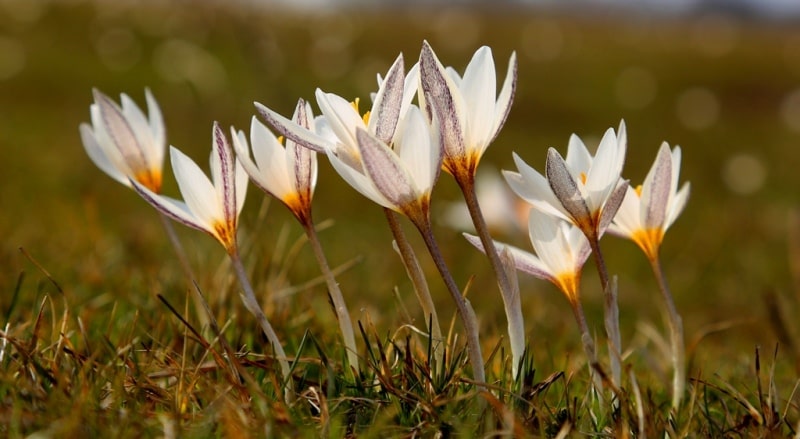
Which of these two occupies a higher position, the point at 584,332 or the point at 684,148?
the point at 584,332

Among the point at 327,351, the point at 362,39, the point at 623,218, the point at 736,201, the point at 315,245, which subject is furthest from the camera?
the point at 362,39

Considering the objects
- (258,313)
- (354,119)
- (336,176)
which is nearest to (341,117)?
(354,119)

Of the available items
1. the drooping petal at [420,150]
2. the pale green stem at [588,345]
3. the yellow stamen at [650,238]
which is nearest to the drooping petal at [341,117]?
the drooping petal at [420,150]

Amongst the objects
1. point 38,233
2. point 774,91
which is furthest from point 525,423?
point 774,91

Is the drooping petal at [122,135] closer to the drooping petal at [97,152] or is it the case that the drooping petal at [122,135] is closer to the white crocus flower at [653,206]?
the drooping petal at [97,152]

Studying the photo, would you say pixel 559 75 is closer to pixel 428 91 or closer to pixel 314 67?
pixel 314 67

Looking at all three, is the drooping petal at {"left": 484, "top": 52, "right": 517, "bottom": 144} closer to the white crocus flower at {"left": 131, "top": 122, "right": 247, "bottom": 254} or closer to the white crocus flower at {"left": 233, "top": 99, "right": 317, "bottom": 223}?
the white crocus flower at {"left": 233, "top": 99, "right": 317, "bottom": 223}
